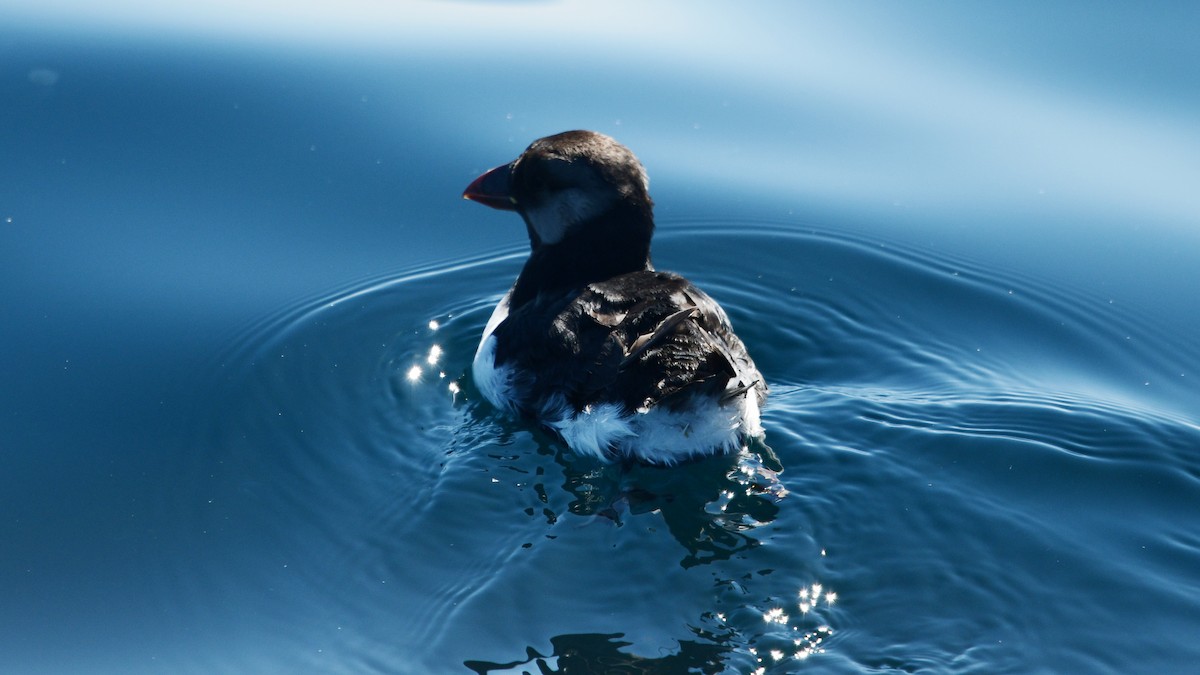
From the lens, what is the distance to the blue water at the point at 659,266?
4.08m

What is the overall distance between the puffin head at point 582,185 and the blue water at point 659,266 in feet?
3.10

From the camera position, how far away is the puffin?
186 inches

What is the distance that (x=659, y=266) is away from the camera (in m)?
6.77

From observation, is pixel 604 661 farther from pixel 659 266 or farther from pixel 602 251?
pixel 659 266

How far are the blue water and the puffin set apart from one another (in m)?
0.20

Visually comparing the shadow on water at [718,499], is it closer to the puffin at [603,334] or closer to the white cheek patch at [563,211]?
the puffin at [603,334]

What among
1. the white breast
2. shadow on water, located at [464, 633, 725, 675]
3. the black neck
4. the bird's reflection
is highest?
the black neck

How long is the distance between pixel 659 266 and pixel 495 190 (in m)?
1.30

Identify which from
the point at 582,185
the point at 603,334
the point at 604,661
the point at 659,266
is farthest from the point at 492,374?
the point at 604,661

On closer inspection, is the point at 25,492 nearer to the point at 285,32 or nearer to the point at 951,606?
the point at 951,606

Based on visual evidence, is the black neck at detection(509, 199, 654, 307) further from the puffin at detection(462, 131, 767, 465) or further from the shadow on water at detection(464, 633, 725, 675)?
the shadow on water at detection(464, 633, 725, 675)

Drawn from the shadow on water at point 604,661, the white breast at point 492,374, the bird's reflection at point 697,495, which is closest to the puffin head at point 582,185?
the white breast at point 492,374

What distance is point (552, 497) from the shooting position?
479cm

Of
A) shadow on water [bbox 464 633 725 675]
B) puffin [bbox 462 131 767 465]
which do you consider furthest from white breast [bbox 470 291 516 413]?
shadow on water [bbox 464 633 725 675]
